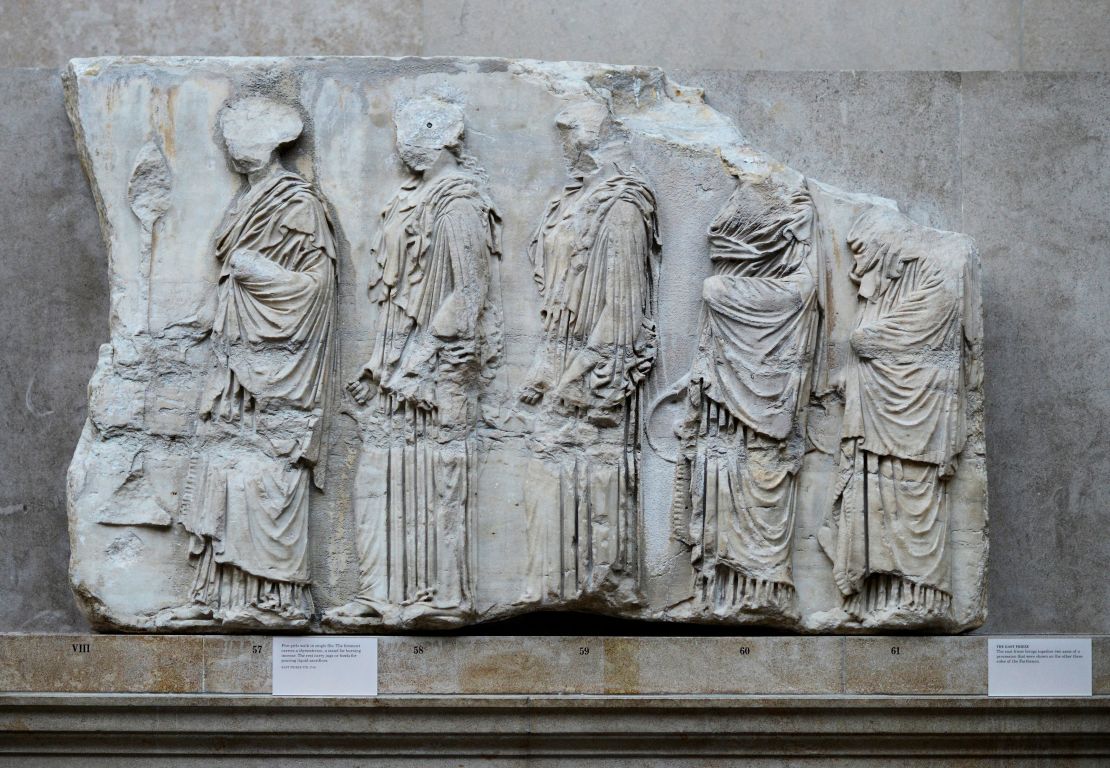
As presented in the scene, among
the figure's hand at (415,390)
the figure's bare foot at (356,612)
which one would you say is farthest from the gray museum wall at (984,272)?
the figure's hand at (415,390)

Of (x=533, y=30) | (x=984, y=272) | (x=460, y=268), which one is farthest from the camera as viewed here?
(x=533, y=30)

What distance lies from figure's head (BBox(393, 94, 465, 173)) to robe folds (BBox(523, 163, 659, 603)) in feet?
1.86

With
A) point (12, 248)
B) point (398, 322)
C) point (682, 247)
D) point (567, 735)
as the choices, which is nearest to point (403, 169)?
point (398, 322)

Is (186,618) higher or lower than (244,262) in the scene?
lower

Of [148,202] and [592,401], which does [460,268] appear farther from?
[148,202]

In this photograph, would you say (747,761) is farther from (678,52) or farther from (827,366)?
(678,52)

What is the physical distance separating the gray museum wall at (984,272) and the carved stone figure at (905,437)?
0.60 metres

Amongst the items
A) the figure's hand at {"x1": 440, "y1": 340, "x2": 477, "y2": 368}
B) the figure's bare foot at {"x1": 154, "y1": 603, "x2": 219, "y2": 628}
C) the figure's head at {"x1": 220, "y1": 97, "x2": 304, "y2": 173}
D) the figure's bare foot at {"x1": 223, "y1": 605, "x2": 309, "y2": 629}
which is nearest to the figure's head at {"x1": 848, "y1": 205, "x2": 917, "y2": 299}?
the figure's hand at {"x1": 440, "y1": 340, "x2": 477, "y2": 368}

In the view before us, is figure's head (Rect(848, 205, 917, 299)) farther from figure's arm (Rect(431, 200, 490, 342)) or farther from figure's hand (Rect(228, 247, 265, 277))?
figure's hand (Rect(228, 247, 265, 277))

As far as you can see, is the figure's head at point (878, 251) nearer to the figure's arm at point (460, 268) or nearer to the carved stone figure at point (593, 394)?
the carved stone figure at point (593, 394)

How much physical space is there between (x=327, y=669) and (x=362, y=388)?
3.60ft

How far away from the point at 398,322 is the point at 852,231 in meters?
1.84

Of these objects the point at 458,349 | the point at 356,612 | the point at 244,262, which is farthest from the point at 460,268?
the point at 356,612

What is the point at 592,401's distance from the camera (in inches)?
288
